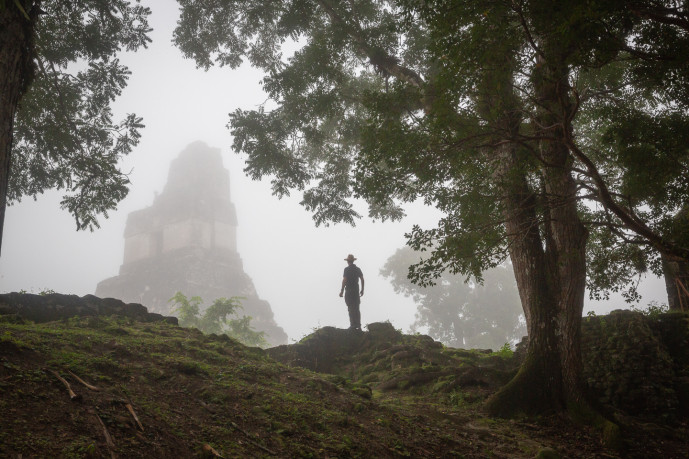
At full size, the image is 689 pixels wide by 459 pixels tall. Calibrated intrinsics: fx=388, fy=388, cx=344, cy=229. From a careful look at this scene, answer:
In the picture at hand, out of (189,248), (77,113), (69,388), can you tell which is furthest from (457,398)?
(189,248)

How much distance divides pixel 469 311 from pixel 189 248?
123ft

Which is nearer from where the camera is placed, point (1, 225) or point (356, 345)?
point (1, 225)

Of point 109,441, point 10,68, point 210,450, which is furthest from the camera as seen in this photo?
point 10,68

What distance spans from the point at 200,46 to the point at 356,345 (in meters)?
11.9

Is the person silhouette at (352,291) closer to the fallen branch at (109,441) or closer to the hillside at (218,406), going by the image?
the hillside at (218,406)

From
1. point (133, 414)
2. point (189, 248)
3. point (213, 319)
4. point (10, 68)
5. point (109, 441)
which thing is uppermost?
point (189, 248)

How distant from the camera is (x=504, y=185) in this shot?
6383 millimetres

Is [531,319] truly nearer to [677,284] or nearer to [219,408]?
[219,408]

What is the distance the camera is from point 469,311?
37.6 metres

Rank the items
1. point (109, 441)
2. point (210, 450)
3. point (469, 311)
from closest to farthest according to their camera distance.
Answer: point (109, 441), point (210, 450), point (469, 311)

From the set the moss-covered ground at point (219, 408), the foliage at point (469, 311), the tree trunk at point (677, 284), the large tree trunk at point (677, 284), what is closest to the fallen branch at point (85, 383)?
the moss-covered ground at point (219, 408)

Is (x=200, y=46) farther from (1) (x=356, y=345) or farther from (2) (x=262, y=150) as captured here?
(1) (x=356, y=345)

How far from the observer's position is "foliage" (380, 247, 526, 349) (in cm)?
3680

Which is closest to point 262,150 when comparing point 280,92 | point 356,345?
point 280,92
